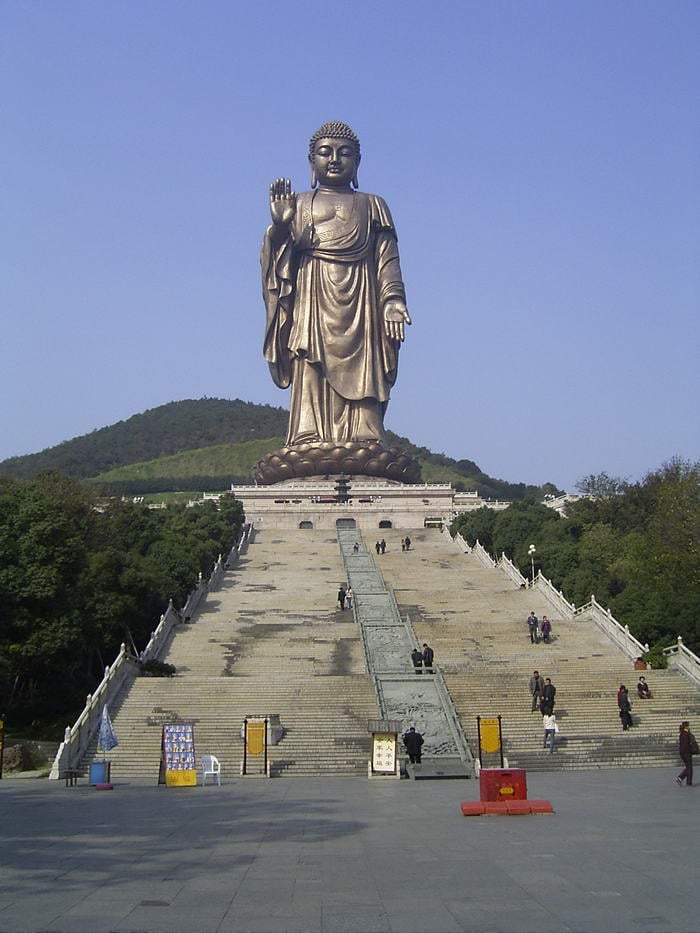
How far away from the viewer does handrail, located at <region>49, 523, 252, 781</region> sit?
14242 mm

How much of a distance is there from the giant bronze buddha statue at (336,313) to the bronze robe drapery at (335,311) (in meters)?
0.04

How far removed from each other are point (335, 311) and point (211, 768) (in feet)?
104

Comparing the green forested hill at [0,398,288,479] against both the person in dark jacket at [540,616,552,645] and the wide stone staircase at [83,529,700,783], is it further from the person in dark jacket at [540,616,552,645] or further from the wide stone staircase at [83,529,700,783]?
the person in dark jacket at [540,616,552,645]

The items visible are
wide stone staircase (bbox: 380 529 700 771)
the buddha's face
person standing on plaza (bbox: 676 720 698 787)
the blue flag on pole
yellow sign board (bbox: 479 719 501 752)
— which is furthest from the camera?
the buddha's face

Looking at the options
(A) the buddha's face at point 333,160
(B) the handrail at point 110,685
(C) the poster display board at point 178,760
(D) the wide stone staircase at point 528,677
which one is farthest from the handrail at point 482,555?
(C) the poster display board at point 178,760

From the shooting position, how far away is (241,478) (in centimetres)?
8688

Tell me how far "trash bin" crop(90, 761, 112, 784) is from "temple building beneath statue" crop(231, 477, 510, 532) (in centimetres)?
2803

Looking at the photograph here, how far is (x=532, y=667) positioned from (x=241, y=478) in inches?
2702

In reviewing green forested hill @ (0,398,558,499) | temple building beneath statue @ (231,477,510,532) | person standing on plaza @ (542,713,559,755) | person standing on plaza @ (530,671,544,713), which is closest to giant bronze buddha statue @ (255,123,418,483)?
temple building beneath statue @ (231,477,510,532)

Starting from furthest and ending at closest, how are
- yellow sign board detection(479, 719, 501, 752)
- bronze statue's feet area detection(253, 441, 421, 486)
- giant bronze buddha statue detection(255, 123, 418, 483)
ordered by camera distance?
giant bronze buddha statue detection(255, 123, 418, 483) → bronze statue's feet area detection(253, 441, 421, 486) → yellow sign board detection(479, 719, 501, 752)

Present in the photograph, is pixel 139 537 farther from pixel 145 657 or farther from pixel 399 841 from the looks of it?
pixel 399 841

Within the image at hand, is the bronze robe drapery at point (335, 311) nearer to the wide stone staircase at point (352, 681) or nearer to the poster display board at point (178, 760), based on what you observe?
the wide stone staircase at point (352, 681)

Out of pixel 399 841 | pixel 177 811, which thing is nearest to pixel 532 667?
pixel 177 811

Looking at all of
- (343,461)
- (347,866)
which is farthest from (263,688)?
(343,461)
